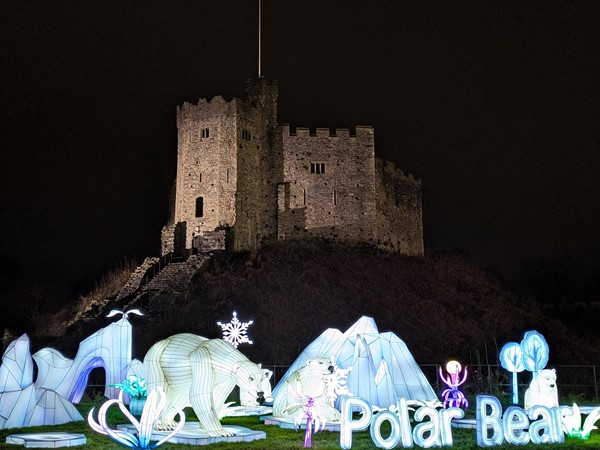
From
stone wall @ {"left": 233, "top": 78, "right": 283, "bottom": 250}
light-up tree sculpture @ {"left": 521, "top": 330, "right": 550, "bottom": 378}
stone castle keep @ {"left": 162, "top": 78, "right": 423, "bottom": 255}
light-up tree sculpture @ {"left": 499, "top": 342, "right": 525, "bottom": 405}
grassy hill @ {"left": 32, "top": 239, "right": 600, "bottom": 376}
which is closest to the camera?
light-up tree sculpture @ {"left": 521, "top": 330, "right": 550, "bottom": 378}

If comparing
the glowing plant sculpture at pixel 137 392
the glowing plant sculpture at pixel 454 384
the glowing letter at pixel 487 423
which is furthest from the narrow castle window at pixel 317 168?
the glowing letter at pixel 487 423

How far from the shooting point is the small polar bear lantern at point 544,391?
15.6 metres

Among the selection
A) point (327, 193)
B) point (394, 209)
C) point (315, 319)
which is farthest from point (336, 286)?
point (394, 209)

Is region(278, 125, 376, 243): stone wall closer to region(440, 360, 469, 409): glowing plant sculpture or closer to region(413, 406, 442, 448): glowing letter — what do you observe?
region(440, 360, 469, 409): glowing plant sculpture

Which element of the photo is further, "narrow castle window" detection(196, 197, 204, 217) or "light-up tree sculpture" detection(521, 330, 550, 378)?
"narrow castle window" detection(196, 197, 204, 217)

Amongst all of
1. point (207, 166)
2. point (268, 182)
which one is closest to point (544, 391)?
point (207, 166)

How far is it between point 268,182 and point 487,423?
33346 millimetres

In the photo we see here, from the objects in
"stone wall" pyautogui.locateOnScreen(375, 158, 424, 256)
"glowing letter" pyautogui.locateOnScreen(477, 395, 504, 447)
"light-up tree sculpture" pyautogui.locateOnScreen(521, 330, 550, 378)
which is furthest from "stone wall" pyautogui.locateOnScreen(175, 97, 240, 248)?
"glowing letter" pyautogui.locateOnScreen(477, 395, 504, 447)

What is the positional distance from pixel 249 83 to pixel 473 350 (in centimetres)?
2446

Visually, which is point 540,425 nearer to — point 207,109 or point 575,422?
point 575,422

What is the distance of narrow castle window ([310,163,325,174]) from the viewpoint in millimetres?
46875

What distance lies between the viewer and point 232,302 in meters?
33.0

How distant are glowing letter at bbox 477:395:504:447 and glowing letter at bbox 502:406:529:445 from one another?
12 centimetres

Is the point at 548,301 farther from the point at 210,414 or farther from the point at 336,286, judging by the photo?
the point at 210,414
